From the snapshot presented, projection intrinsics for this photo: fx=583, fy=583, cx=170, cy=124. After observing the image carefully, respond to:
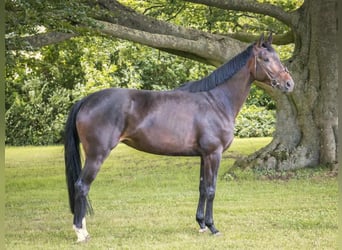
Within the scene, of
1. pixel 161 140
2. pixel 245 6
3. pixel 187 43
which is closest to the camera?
pixel 161 140

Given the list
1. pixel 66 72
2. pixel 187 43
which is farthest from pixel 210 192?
pixel 187 43

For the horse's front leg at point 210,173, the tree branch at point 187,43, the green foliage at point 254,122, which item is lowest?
the green foliage at point 254,122

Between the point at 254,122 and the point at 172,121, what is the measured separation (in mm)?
1891

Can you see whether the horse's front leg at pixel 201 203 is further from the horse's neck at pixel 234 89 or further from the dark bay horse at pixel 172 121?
the horse's neck at pixel 234 89

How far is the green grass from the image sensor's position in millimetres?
3523

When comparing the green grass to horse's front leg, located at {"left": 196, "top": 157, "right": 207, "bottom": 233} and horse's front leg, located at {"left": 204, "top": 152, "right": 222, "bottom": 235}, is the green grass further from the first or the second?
horse's front leg, located at {"left": 204, "top": 152, "right": 222, "bottom": 235}

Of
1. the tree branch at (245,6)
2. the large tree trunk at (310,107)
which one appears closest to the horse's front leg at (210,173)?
the large tree trunk at (310,107)

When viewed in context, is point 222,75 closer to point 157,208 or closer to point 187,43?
point 157,208

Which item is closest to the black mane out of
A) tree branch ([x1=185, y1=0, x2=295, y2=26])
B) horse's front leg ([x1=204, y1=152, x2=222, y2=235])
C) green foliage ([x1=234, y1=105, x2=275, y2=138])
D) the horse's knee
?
horse's front leg ([x1=204, y1=152, x2=222, y2=235])

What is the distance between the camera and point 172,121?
338cm

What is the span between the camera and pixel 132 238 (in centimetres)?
352

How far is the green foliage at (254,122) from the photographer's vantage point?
4836 mm

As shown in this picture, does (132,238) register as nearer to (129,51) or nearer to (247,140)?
(129,51)

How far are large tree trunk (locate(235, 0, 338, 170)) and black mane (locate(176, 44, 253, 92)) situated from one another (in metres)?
1.98
